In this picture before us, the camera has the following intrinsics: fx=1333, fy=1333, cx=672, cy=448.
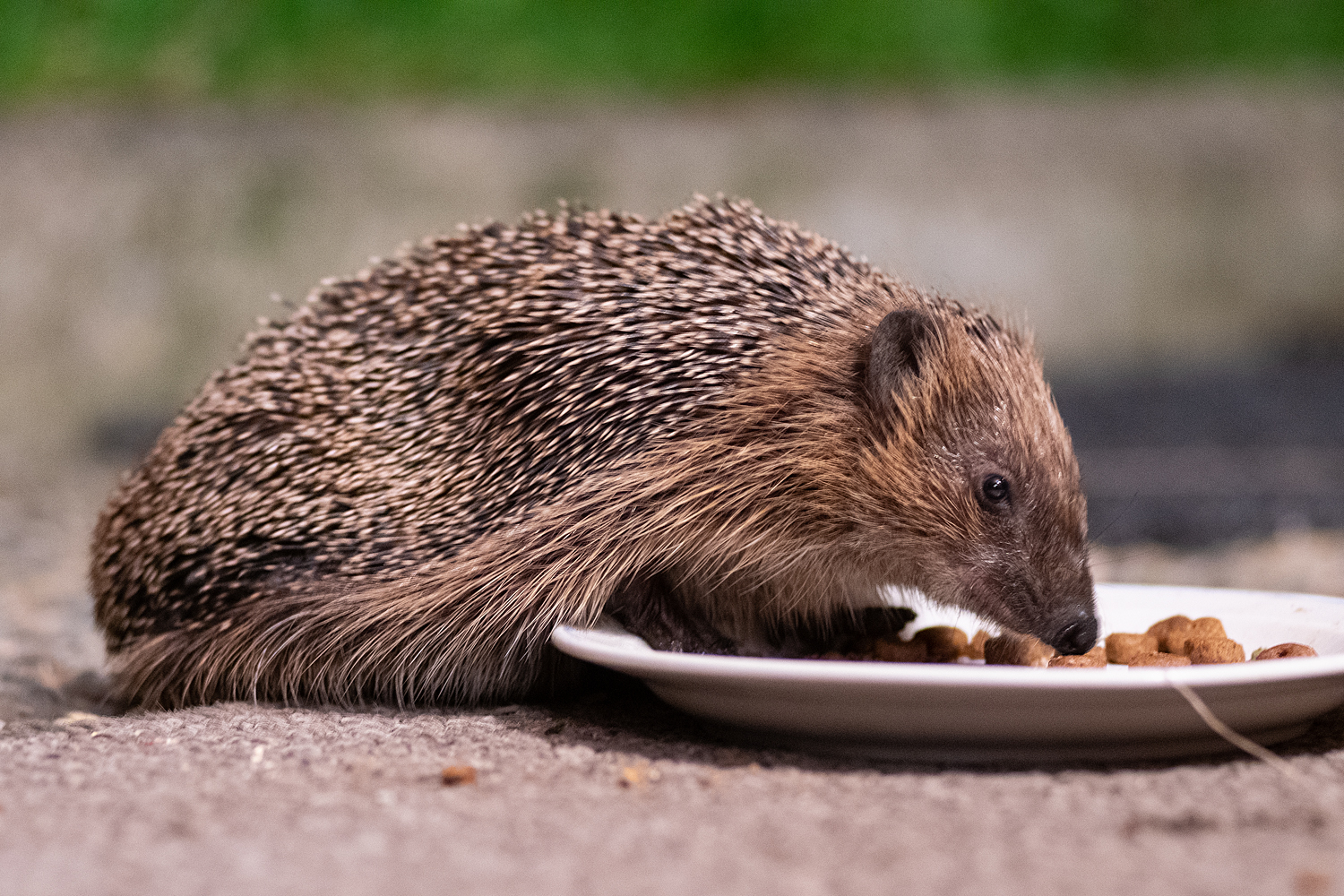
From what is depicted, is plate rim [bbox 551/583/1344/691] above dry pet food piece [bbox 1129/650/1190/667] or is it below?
below

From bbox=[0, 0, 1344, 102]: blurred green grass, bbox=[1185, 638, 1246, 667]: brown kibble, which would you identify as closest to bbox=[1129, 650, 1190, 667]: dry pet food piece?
bbox=[1185, 638, 1246, 667]: brown kibble

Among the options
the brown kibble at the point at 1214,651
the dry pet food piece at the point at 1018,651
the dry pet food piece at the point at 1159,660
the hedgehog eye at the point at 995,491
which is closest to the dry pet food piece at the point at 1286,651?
the brown kibble at the point at 1214,651

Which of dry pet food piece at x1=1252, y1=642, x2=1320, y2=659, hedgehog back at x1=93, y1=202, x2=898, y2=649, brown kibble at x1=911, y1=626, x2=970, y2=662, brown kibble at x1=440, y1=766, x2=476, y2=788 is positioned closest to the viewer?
brown kibble at x1=440, y1=766, x2=476, y2=788

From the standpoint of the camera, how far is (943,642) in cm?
337

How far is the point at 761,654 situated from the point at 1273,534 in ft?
11.6

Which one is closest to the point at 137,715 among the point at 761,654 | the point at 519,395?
the point at 519,395

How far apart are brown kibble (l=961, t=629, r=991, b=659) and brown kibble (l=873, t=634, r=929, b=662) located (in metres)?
0.11

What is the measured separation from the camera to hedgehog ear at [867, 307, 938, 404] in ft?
10.3

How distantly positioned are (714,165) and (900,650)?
22.9 feet

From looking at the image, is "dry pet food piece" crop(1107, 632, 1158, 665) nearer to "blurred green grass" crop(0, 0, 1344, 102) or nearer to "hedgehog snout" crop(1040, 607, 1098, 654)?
"hedgehog snout" crop(1040, 607, 1098, 654)

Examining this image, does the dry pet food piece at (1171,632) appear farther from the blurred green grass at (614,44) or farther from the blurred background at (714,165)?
the blurred green grass at (614,44)

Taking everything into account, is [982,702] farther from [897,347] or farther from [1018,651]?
[897,347]

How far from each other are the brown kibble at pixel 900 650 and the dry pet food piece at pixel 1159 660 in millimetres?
515

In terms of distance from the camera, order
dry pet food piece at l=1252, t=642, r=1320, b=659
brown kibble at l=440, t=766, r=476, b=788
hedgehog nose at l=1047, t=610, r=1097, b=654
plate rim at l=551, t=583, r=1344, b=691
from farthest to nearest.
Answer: hedgehog nose at l=1047, t=610, r=1097, b=654 < dry pet food piece at l=1252, t=642, r=1320, b=659 < brown kibble at l=440, t=766, r=476, b=788 < plate rim at l=551, t=583, r=1344, b=691
